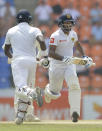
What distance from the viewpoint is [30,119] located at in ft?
27.1

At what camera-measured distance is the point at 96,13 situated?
13.5m

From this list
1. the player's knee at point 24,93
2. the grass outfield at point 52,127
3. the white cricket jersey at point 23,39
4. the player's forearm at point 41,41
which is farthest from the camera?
the white cricket jersey at point 23,39

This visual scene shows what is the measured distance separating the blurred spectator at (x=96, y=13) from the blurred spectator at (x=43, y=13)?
116cm

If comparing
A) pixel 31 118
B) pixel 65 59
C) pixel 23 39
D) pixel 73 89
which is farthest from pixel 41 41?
pixel 31 118

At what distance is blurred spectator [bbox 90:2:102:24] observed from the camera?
44.2 ft

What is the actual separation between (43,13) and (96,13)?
1.46m

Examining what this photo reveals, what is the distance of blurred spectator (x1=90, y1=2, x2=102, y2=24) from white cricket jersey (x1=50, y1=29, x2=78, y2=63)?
19.4 ft

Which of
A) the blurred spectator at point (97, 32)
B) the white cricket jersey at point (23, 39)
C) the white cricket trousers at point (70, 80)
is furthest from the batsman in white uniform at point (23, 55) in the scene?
the blurred spectator at point (97, 32)

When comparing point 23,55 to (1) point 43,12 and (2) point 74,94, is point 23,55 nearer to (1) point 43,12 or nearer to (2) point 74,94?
(2) point 74,94

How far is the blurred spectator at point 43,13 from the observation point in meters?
13.6

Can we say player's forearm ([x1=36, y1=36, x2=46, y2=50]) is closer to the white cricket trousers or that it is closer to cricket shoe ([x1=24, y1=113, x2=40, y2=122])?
the white cricket trousers

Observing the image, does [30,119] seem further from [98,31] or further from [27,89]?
[98,31]

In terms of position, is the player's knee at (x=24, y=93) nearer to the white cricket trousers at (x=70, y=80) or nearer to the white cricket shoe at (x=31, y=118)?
the white cricket trousers at (x=70, y=80)

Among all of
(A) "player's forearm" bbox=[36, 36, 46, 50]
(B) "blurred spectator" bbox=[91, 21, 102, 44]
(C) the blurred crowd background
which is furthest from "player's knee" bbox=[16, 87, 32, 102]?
(B) "blurred spectator" bbox=[91, 21, 102, 44]
